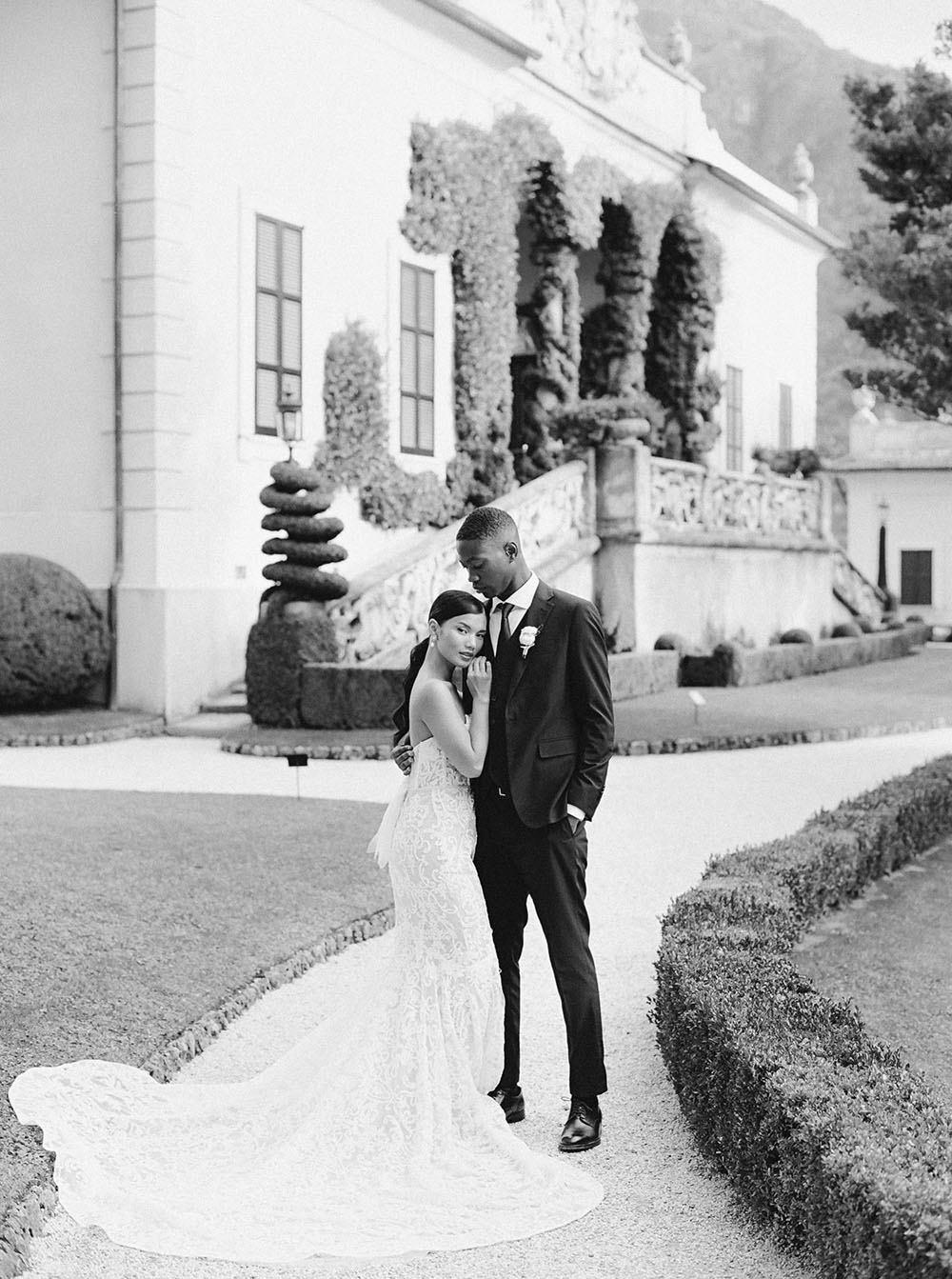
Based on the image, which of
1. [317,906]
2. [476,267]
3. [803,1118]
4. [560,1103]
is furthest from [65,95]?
[803,1118]

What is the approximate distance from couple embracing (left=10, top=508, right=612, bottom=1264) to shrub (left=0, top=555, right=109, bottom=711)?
10.3 metres

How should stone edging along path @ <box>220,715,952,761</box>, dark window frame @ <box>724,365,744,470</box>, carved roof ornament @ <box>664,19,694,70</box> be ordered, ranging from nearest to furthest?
1. stone edging along path @ <box>220,715,952,761</box>
2. dark window frame @ <box>724,365,744,470</box>
3. carved roof ornament @ <box>664,19,694,70</box>

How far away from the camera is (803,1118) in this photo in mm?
3971

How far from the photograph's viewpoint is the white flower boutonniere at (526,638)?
4820 millimetres

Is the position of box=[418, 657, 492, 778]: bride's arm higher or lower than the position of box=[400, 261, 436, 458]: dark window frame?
lower

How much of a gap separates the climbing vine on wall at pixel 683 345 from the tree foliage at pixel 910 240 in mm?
8459

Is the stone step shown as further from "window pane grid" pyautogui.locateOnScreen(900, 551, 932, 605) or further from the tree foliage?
"window pane grid" pyautogui.locateOnScreen(900, 551, 932, 605)

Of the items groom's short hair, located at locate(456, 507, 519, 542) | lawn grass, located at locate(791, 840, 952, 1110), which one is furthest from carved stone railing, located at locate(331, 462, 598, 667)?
groom's short hair, located at locate(456, 507, 519, 542)

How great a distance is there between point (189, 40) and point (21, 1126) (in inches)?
538

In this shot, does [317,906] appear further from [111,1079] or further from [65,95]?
[65,95]

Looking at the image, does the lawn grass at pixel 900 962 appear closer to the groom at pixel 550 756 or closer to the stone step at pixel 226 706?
the groom at pixel 550 756

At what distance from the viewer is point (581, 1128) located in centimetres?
475

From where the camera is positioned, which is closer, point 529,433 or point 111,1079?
point 111,1079

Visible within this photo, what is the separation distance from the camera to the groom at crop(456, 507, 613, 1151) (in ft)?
15.7
